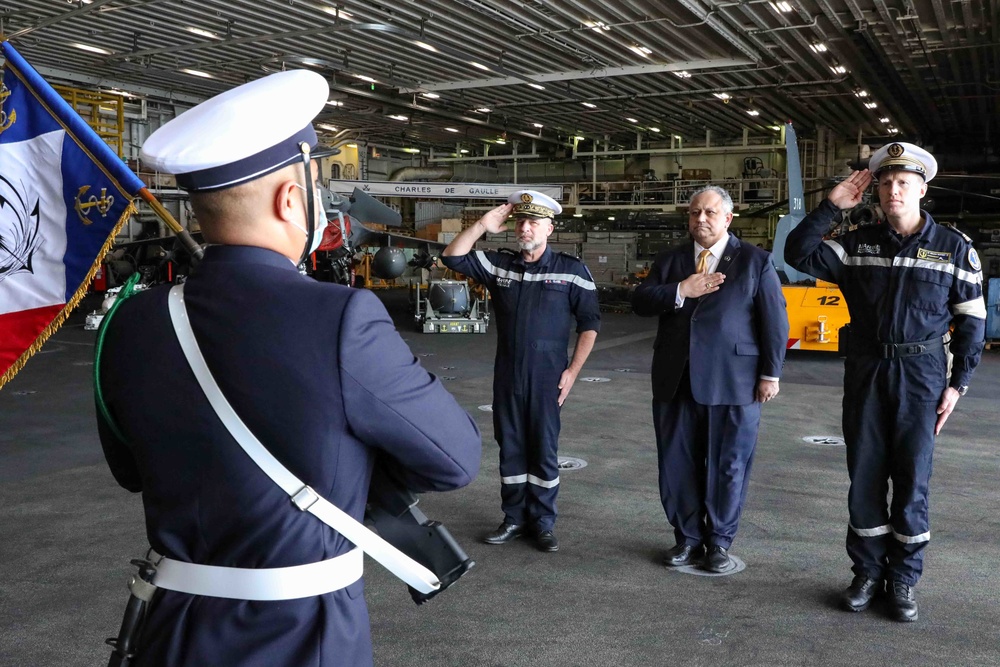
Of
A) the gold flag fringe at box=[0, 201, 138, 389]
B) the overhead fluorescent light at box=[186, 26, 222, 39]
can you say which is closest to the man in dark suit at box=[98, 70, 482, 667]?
the gold flag fringe at box=[0, 201, 138, 389]

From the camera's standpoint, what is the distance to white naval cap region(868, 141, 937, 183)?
331cm

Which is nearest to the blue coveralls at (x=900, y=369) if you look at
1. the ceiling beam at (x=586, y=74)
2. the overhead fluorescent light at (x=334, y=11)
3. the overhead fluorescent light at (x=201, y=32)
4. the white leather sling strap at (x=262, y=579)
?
the white leather sling strap at (x=262, y=579)

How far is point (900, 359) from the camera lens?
3.34 meters

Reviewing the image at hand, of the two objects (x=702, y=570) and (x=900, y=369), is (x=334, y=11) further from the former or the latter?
(x=900, y=369)

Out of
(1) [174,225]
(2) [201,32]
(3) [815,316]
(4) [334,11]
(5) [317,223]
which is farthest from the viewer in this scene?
(2) [201,32]

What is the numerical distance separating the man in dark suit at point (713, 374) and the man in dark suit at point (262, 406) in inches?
105

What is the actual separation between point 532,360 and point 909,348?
1.67m

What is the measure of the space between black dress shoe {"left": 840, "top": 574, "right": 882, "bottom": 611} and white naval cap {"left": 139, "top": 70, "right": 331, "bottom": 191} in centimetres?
302

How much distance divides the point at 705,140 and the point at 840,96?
811 cm

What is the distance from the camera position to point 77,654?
116 inches

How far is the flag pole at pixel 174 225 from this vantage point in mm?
1779

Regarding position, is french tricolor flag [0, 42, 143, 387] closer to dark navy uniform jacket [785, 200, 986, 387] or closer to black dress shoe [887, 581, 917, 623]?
dark navy uniform jacket [785, 200, 986, 387]

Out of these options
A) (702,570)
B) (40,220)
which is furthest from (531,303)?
(40,220)

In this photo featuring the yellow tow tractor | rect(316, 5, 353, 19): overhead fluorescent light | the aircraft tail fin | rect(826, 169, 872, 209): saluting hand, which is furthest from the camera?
the aircraft tail fin
